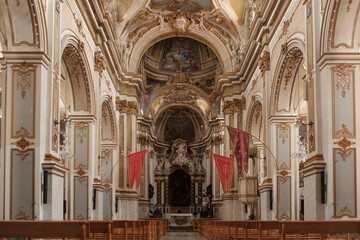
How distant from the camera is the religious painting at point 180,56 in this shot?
3241 centimetres

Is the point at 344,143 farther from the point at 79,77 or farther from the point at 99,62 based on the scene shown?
the point at 99,62

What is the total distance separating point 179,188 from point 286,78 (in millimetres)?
26142

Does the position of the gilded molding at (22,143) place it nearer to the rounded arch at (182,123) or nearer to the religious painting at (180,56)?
the religious painting at (180,56)

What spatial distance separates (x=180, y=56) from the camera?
33.2m

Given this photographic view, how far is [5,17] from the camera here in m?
10.3

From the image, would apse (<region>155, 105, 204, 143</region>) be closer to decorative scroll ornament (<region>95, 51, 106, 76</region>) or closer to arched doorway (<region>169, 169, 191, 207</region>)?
arched doorway (<region>169, 169, 191, 207</region>)

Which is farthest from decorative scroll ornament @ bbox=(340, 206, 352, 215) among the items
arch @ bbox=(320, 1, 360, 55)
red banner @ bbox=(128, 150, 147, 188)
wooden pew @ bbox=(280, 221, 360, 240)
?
red banner @ bbox=(128, 150, 147, 188)

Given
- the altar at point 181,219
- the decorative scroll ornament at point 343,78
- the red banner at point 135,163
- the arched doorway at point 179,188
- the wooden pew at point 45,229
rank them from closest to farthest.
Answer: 1. the wooden pew at point 45,229
2. the decorative scroll ornament at point 343,78
3. the red banner at point 135,163
4. the altar at point 181,219
5. the arched doorway at point 179,188

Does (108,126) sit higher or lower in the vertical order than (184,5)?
lower

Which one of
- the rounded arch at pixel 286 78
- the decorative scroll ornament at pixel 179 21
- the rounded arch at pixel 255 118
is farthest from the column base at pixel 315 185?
the decorative scroll ornament at pixel 179 21

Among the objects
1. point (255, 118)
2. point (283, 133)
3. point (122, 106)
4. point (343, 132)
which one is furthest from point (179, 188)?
point (343, 132)

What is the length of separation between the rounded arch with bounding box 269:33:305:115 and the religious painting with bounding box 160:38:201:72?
16.5m

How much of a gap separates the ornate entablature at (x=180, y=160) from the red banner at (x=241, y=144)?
873 inches

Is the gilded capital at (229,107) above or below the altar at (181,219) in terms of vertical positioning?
above
